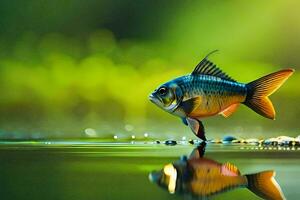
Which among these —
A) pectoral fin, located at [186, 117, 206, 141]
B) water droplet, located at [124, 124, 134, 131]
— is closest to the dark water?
pectoral fin, located at [186, 117, 206, 141]

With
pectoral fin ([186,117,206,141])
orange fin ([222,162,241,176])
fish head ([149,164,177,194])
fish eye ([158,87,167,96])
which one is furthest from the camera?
pectoral fin ([186,117,206,141])

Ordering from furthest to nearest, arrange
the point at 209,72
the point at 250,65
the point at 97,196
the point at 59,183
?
the point at 250,65, the point at 209,72, the point at 59,183, the point at 97,196

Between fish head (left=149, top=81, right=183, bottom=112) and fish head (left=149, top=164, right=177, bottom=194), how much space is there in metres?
1.21

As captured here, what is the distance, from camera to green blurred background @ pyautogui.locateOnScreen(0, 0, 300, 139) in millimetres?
3805

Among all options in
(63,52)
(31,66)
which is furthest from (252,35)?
→ (31,66)

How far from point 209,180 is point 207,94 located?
173 centimetres

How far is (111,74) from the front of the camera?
3852mm

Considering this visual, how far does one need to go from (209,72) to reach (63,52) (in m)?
1.12

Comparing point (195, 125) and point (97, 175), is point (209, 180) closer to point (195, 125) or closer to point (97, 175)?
point (97, 175)

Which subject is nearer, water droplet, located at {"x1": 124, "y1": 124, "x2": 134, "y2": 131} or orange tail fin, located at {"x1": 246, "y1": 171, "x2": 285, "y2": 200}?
orange tail fin, located at {"x1": 246, "y1": 171, "x2": 285, "y2": 200}

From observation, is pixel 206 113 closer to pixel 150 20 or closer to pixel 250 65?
pixel 250 65

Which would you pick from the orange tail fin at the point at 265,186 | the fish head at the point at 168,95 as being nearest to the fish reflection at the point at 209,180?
the orange tail fin at the point at 265,186

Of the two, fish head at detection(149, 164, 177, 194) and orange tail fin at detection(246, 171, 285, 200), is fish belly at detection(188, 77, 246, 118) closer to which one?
fish head at detection(149, 164, 177, 194)

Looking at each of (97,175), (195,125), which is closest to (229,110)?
(195,125)
